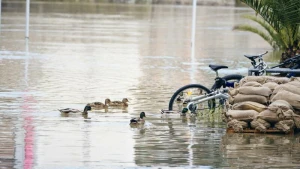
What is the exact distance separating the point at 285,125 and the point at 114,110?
11.8 ft

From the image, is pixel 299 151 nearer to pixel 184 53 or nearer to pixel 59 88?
pixel 59 88

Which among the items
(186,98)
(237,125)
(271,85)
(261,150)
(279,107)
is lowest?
(261,150)

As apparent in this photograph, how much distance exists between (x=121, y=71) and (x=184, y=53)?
8.23 meters

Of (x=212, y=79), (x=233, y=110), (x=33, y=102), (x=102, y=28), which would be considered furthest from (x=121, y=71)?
(x=102, y=28)

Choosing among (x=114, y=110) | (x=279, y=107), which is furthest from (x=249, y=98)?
(x=114, y=110)

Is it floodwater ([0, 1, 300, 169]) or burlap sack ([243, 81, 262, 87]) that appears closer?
floodwater ([0, 1, 300, 169])

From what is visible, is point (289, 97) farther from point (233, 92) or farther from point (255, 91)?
point (233, 92)

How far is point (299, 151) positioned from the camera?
12.1 meters

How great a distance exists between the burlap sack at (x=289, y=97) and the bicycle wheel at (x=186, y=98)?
6.00 ft

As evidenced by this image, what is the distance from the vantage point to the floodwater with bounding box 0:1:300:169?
11.2m

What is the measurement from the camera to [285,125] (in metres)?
13.4

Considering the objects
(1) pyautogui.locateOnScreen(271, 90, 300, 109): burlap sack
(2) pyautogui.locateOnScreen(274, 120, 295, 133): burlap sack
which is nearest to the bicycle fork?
(1) pyautogui.locateOnScreen(271, 90, 300, 109): burlap sack

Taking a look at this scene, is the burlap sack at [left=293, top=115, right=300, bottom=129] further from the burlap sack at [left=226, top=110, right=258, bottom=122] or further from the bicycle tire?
the bicycle tire

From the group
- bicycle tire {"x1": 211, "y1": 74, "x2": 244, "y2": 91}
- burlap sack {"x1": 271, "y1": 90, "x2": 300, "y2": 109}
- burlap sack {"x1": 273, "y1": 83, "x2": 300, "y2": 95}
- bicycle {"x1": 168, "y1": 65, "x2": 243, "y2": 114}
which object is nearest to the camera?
burlap sack {"x1": 271, "y1": 90, "x2": 300, "y2": 109}
